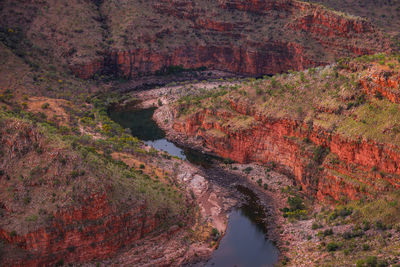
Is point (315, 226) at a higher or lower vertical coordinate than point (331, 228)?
lower

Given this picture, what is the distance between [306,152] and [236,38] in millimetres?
59834

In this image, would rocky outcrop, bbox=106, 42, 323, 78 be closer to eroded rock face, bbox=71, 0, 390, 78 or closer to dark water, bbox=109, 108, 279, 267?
eroded rock face, bbox=71, 0, 390, 78

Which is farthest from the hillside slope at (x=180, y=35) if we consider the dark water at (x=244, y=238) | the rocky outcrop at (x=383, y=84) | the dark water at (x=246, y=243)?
the dark water at (x=246, y=243)

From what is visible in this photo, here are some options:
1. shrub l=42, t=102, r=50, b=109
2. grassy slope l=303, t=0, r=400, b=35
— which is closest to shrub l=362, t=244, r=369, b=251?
shrub l=42, t=102, r=50, b=109

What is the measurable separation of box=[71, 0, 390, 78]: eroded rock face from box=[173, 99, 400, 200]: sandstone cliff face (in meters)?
34.5

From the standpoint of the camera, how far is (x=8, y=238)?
126 ft

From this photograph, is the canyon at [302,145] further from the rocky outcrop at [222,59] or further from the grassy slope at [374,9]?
the grassy slope at [374,9]

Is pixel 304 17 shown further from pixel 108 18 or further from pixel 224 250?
pixel 224 250

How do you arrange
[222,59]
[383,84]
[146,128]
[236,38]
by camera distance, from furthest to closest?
[222,59]
[236,38]
[146,128]
[383,84]

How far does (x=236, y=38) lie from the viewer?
110312 millimetres

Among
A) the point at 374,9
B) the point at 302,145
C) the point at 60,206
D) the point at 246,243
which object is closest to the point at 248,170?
the point at 302,145

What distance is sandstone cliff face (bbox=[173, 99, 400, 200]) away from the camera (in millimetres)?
47656

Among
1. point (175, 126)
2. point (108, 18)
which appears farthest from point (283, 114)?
point (108, 18)

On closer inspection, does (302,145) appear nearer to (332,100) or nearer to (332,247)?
(332,100)
